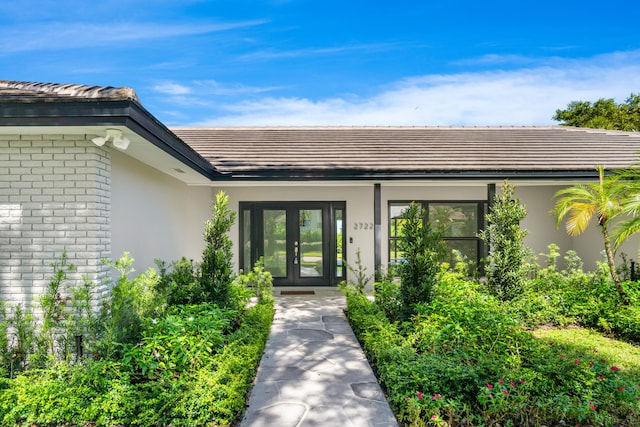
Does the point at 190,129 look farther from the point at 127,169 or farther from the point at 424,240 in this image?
the point at 424,240

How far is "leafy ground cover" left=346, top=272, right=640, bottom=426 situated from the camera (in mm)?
3305

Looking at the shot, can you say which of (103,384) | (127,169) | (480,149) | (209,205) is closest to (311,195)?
(209,205)

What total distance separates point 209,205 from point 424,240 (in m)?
6.74

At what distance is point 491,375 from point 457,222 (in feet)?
25.6

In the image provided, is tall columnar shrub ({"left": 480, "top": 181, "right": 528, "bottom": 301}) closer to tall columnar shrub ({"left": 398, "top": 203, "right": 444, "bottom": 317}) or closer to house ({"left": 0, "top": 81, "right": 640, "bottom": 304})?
house ({"left": 0, "top": 81, "right": 640, "bottom": 304})

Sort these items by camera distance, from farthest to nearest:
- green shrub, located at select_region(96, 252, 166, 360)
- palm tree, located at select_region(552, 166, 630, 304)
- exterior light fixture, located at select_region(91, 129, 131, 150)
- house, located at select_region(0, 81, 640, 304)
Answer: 1. palm tree, located at select_region(552, 166, 630, 304)
2. house, located at select_region(0, 81, 640, 304)
3. exterior light fixture, located at select_region(91, 129, 131, 150)
4. green shrub, located at select_region(96, 252, 166, 360)

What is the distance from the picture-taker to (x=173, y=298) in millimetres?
6195

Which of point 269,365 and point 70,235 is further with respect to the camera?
point 269,365

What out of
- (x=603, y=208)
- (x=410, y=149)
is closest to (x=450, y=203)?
(x=410, y=149)

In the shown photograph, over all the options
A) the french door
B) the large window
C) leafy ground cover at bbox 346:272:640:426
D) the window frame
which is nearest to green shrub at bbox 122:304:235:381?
leafy ground cover at bbox 346:272:640:426

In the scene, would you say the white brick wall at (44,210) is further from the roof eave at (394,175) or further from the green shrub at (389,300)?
the green shrub at (389,300)

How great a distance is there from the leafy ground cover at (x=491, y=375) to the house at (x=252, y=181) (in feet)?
11.7

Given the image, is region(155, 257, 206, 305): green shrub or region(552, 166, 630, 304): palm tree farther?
region(552, 166, 630, 304): palm tree

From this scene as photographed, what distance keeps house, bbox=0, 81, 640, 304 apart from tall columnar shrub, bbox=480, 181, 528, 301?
1.33 m
